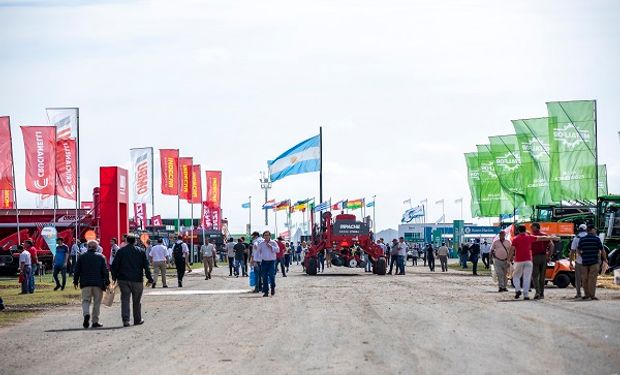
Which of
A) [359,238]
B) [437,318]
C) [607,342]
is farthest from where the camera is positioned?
[359,238]

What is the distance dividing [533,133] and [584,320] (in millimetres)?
30940

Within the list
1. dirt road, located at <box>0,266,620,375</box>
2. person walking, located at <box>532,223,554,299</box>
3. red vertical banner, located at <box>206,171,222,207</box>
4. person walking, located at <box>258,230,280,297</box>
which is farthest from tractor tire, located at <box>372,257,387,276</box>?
red vertical banner, located at <box>206,171,222,207</box>

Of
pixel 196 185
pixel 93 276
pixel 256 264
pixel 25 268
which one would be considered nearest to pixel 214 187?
pixel 196 185

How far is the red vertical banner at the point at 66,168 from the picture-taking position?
128 feet

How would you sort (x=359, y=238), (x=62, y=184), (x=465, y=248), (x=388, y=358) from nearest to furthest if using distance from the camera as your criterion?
(x=388, y=358) < (x=62, y=184) < (x=359, y=238) < (x=465, y=248)

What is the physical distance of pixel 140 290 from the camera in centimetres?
1819

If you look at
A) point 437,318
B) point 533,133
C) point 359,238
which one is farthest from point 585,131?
point 437,318

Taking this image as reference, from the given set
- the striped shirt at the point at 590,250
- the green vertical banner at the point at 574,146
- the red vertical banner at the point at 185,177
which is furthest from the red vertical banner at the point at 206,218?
the striped shirt at the point at 590,250

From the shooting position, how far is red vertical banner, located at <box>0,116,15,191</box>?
38.2m

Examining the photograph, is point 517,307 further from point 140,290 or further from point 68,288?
point 68,288

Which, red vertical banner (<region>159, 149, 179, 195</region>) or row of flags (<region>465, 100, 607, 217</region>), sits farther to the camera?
red vertical banner (<region>159, 149, 179, 195</region>)

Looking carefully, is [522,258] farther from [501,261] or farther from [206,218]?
[206,218]

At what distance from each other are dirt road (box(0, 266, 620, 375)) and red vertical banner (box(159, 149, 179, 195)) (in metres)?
31.4

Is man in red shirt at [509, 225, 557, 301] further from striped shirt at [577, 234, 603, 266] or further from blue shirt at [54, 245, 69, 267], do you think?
blue shirt at [54, 245, 69, 267]
